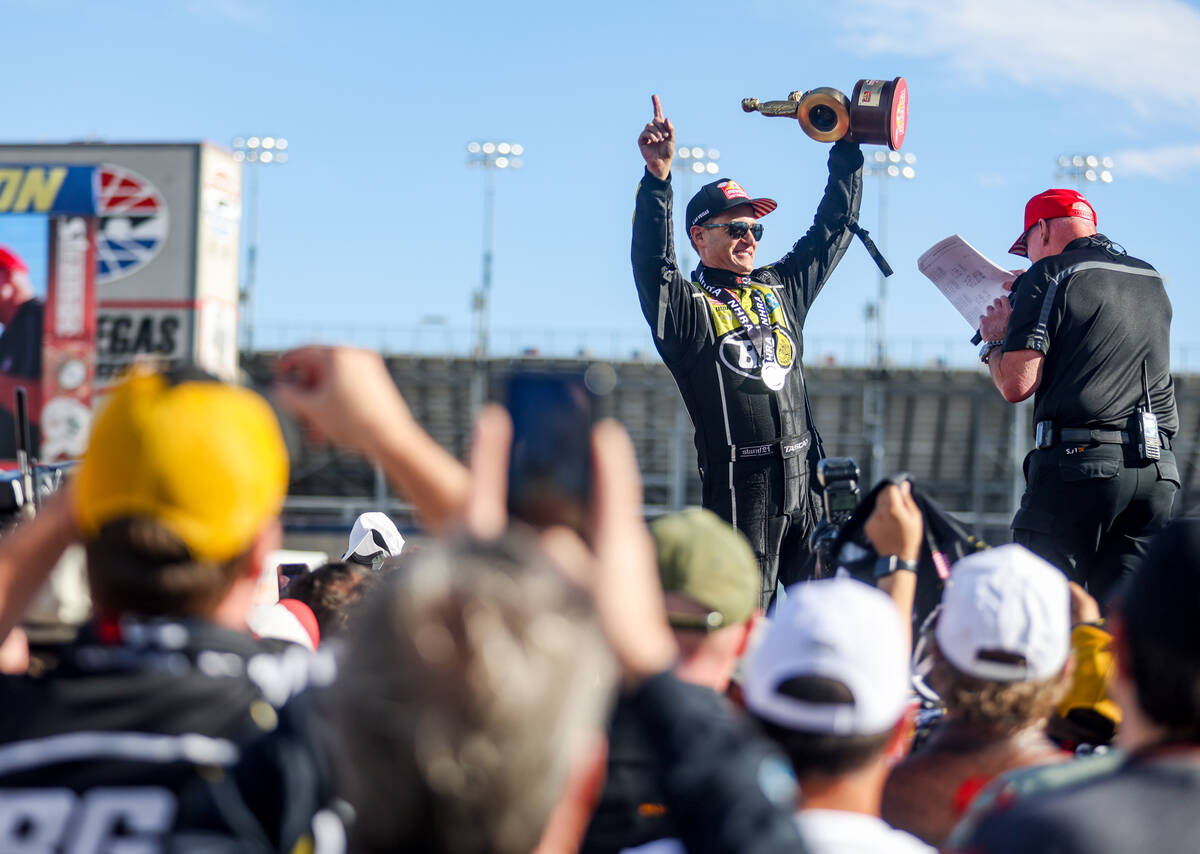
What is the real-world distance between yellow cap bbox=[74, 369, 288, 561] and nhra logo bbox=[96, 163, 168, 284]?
993 inches

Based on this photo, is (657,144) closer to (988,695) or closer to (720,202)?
(720,202)

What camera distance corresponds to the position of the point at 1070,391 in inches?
193

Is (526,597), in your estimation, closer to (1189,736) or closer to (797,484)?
(1189,736)

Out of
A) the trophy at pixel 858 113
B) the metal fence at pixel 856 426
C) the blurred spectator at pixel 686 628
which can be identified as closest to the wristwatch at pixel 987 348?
the trophy at pixel 858 113

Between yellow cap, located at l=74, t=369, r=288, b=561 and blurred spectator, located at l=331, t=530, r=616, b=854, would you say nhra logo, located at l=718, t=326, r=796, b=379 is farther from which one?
blurred spectator, located at l=331, t=530, r=616, b=854

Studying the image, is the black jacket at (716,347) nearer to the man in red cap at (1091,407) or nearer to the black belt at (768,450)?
the black belt at (768,450)

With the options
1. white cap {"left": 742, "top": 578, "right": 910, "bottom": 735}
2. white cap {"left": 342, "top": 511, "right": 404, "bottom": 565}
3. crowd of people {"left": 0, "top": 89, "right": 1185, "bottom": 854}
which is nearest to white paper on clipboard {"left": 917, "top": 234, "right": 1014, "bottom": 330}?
white cap {"left": 342, "top": 511, "right": 404, "bottom": 565}

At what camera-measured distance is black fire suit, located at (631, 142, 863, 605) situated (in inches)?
206

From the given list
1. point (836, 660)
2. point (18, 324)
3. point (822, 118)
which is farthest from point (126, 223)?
point (836, 660)

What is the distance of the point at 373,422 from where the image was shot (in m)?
1.74

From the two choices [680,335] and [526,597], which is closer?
[526,597]

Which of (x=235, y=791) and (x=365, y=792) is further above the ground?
(x=365, y=792)

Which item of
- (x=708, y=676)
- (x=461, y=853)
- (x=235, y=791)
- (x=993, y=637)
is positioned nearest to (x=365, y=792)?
(x=461, y=853)

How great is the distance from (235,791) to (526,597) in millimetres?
659
